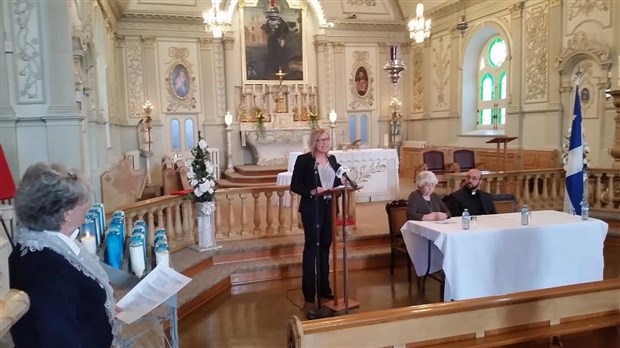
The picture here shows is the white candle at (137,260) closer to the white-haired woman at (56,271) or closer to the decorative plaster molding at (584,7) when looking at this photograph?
the white-haired woman at (56,271)

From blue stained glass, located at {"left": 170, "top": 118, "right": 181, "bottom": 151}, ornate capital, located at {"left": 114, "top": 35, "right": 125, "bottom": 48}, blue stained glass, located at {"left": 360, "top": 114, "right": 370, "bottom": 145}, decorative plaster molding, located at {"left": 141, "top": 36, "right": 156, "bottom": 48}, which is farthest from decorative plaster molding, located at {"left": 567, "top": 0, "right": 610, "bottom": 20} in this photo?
ornate capital, located at {"left": 114, "top": 35, "right": 125, "bottom": 48}

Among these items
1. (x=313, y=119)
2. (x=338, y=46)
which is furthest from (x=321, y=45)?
(x=313, y=119)

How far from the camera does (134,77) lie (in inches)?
442

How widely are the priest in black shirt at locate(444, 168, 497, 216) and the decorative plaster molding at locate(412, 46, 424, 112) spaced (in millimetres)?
8454

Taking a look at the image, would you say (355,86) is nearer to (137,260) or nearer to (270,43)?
(270,43)

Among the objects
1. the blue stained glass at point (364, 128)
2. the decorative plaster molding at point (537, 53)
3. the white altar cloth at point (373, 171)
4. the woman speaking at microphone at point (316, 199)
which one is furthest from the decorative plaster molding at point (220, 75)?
the woman speaking at microphone at point (316, 199)

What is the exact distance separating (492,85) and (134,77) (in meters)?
8.27

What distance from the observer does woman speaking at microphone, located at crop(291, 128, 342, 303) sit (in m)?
4.08

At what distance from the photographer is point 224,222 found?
6.79 metres

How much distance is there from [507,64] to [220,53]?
6650 millimetres

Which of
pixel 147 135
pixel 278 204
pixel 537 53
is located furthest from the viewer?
pixel 147 135

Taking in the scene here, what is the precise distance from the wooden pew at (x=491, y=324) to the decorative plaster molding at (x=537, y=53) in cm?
797

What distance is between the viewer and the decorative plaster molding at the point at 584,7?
794 cm

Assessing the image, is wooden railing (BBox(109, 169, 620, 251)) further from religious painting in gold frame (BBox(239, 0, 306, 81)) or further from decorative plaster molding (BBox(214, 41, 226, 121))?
religious painting in gold frame (BBox(239, 0, 306, 81))
